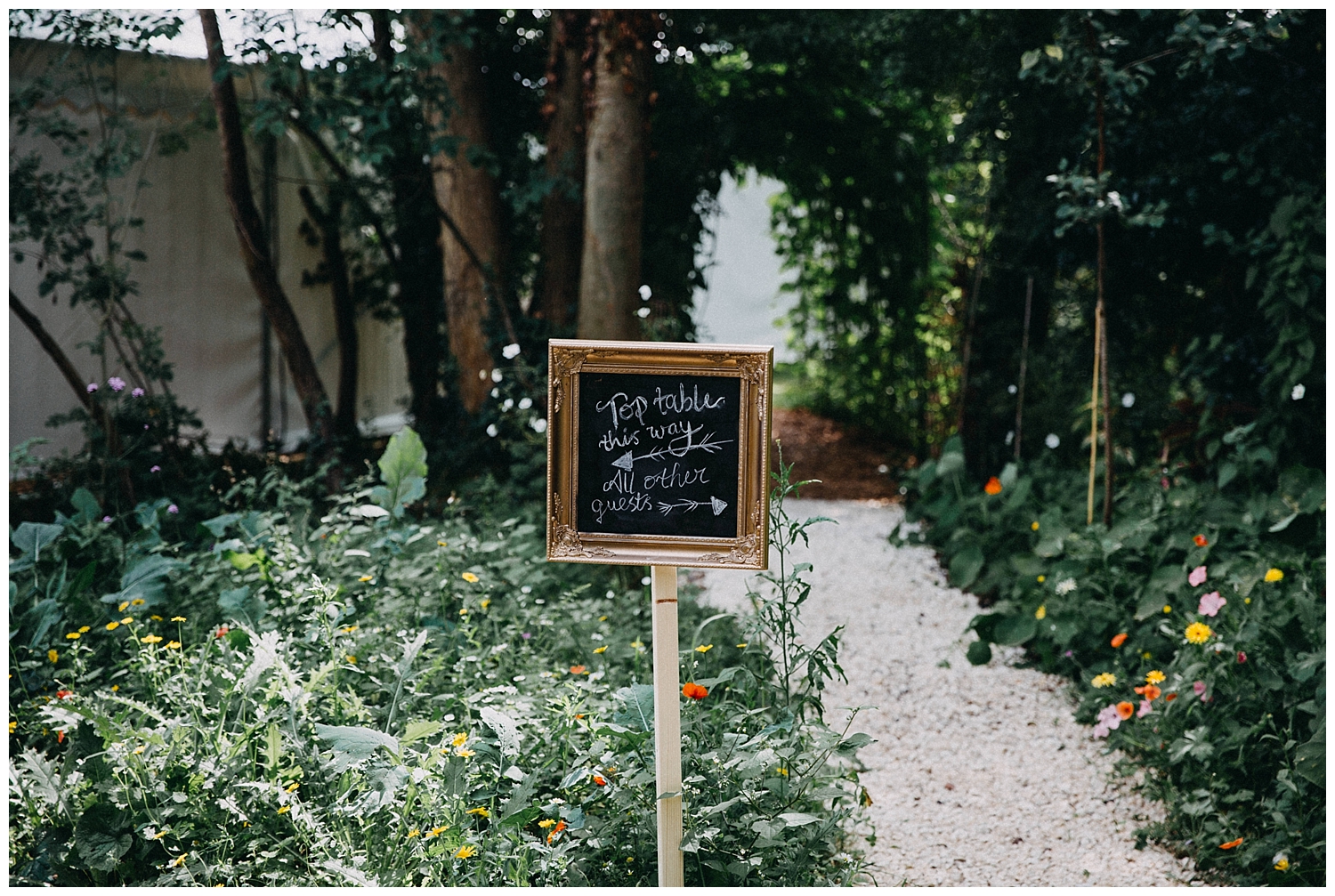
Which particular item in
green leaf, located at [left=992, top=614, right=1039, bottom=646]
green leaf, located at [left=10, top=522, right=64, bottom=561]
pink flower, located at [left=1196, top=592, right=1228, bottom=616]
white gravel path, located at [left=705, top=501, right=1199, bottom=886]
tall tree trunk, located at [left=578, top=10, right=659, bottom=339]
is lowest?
white gravel path, located at [left=705, top=501, right=1199, bottom=886]

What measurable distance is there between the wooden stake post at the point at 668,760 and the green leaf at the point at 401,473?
1627 millimetres

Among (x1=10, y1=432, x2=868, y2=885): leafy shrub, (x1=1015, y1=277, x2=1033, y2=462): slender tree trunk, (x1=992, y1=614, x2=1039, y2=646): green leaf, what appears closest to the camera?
(x1=10, y1=432, x2=868, y2=885): leafy shrub

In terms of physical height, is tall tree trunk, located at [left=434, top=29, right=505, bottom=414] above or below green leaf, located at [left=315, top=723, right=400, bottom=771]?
above

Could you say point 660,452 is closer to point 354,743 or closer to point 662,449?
point 662,449

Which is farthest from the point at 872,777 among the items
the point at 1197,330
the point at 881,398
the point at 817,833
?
the point at 881,398

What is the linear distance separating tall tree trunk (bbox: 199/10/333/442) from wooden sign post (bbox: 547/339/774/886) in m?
2.94

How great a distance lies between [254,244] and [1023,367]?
13.1 feet

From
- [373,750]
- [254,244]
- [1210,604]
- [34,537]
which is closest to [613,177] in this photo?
[254,244]

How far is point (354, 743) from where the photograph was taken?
202 centimetres

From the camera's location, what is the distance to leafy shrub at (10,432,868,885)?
6.79 feet

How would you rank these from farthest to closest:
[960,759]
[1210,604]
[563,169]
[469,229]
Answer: [469,229], [563,169], [960,759], [1210,604]

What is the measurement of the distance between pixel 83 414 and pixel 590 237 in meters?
2.36

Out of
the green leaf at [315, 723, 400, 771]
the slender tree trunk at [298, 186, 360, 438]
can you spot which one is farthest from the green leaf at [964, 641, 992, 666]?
the slender tree trunk at [298, 186, 360, 438]

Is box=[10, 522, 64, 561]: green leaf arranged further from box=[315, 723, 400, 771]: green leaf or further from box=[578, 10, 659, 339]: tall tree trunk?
box=[578, 10, 659, 339]: tall tree trunk
